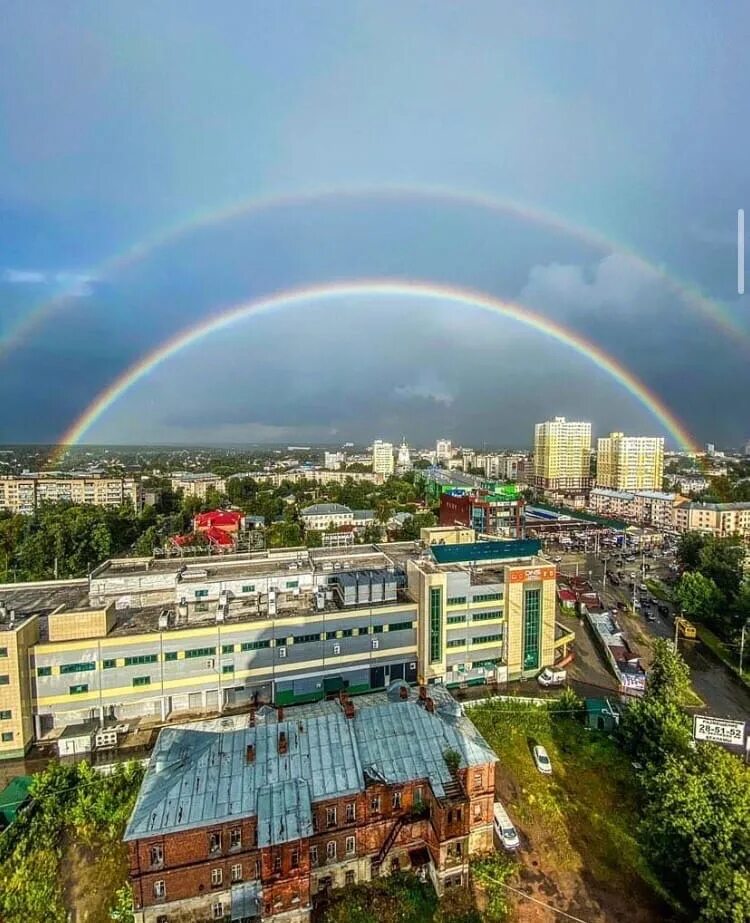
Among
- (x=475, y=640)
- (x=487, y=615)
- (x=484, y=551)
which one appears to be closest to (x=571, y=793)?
(x=475, y=640)

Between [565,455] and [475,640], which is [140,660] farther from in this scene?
[565,455]

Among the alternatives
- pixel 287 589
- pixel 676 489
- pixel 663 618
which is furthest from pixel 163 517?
pixel 676 489

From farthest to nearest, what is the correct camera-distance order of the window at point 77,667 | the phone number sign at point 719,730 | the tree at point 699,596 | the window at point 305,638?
the tree at point 699,596
the window at point 305,638
the window at point 77,667
the phone number sign at point 719,730

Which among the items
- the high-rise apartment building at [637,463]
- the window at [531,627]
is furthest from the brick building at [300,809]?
the high-rise apartment building at [637,463]

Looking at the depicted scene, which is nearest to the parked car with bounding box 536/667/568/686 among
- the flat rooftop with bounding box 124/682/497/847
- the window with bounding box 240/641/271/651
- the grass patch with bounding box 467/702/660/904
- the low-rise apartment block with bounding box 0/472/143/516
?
the grass patch with bounding box 467/702/660/904

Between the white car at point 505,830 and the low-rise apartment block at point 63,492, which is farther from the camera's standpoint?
the low-rise apartment block at point 63,492

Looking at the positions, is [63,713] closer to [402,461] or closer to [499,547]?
[499,547]

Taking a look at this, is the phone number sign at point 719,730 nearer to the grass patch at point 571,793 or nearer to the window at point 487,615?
the grass patch at point 571,793

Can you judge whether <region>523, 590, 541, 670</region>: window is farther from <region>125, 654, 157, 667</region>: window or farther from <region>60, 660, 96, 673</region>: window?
<region>60, 660, 96, 673</region>: window
